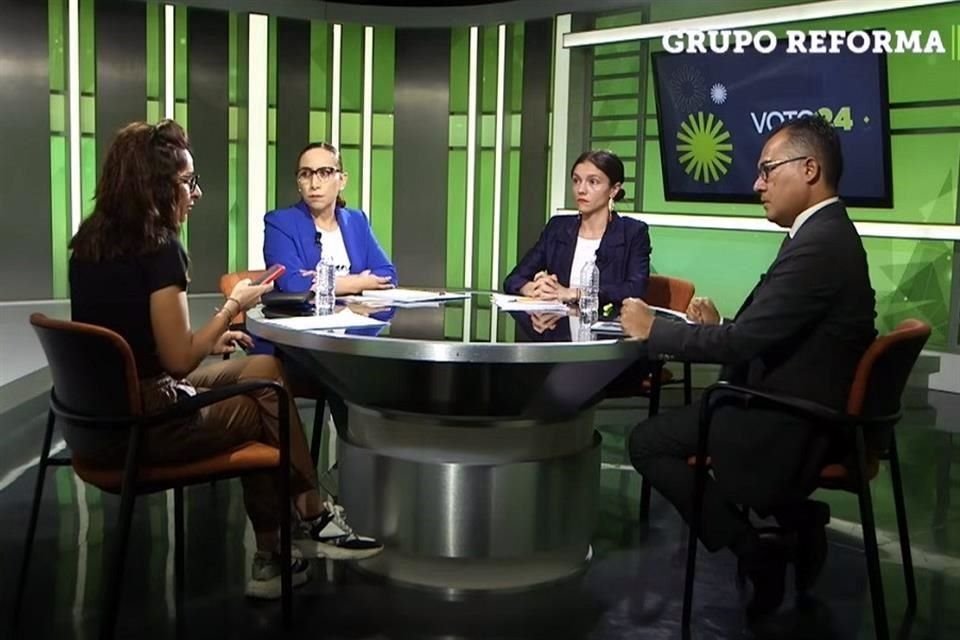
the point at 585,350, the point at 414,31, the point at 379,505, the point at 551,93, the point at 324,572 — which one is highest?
the point at 414,31

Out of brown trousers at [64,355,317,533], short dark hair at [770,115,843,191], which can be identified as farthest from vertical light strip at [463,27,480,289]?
short dark hair at [770,115,843,191]

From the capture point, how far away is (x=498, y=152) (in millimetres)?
8820

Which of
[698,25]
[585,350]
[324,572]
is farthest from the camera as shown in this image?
[698,25]

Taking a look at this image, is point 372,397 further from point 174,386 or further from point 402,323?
point 174,386

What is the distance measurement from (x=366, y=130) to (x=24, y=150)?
9.63ft

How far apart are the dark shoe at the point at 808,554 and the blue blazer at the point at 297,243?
1780 millimetres

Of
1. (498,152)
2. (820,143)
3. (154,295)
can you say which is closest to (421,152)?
(498,152)

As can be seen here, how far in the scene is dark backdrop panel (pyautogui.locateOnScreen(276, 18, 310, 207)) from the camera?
8812 mm

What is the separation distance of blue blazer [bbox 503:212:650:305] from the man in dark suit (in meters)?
1.03

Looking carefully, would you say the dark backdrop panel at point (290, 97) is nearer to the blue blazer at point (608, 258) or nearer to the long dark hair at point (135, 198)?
the blue blazer at point (608, 258)

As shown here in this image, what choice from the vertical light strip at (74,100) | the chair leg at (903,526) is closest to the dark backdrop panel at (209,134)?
the vertical light strip at (74,100)

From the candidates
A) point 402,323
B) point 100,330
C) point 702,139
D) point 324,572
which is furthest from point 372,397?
point 702,139

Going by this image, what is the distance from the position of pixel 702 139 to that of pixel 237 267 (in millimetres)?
4296

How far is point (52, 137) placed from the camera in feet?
26.3
